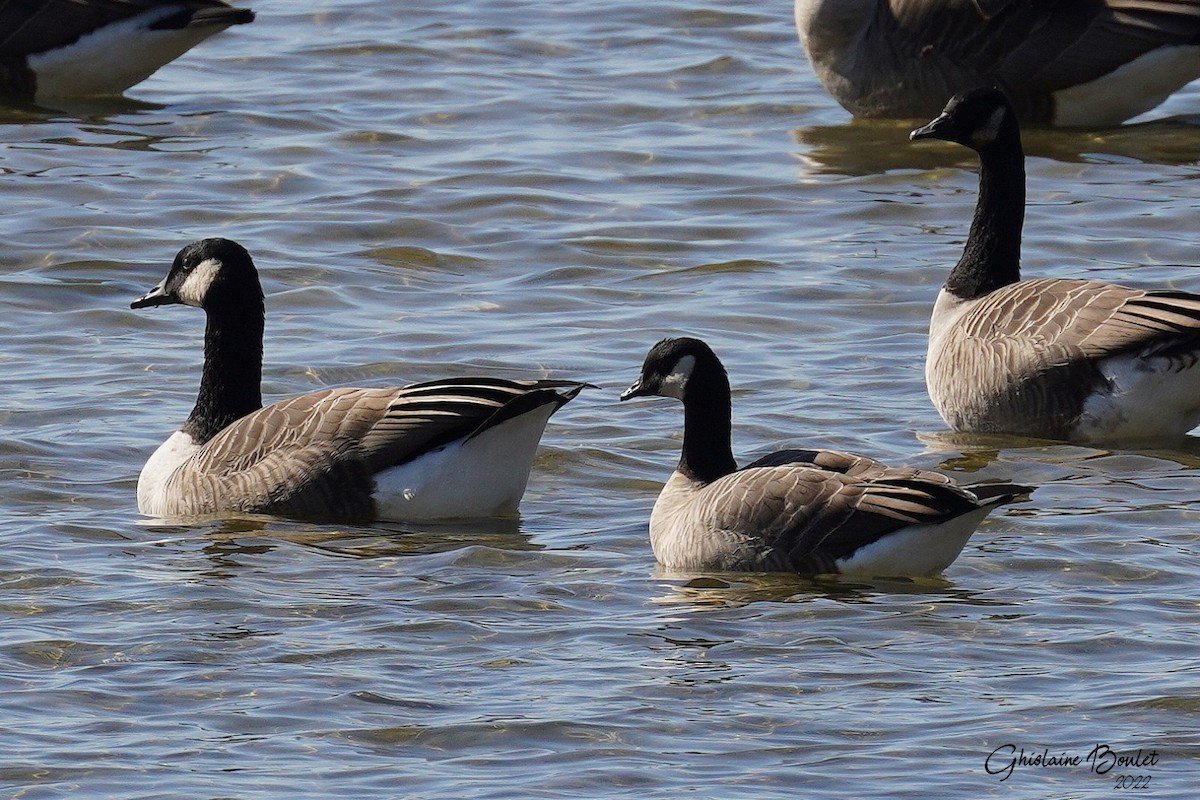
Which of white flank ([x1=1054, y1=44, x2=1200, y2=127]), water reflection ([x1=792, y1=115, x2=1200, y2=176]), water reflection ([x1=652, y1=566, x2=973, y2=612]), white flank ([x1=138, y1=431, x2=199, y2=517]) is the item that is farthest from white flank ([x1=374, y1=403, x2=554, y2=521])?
white flank ([x1=1054, y1=44, x2=1200, y2=127])

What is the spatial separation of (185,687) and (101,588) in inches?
49.9

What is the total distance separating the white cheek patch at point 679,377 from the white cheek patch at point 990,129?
357cm

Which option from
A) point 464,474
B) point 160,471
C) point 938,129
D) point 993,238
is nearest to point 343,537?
point 464,474

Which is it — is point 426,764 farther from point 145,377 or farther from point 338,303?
point 338,303

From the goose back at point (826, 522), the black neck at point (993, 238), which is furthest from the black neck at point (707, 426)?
the black neck at point (993, 238)

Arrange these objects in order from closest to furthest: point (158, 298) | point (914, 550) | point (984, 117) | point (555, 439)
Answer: point (914, 550)
point (158, 298)
point (555, 439)
point (984, 117)

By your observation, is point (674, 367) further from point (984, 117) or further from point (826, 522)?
point (984, 117)

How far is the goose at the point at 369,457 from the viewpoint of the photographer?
9.43m

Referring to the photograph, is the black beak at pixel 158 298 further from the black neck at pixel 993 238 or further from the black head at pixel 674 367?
the black neck at pixel 993 238

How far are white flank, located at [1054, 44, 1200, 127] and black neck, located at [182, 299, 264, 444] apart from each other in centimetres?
831

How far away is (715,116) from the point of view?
1788 centimetres

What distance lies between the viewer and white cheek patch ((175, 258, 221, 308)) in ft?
33.5

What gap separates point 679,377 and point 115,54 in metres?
9.79

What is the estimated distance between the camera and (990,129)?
12055 millimetres
